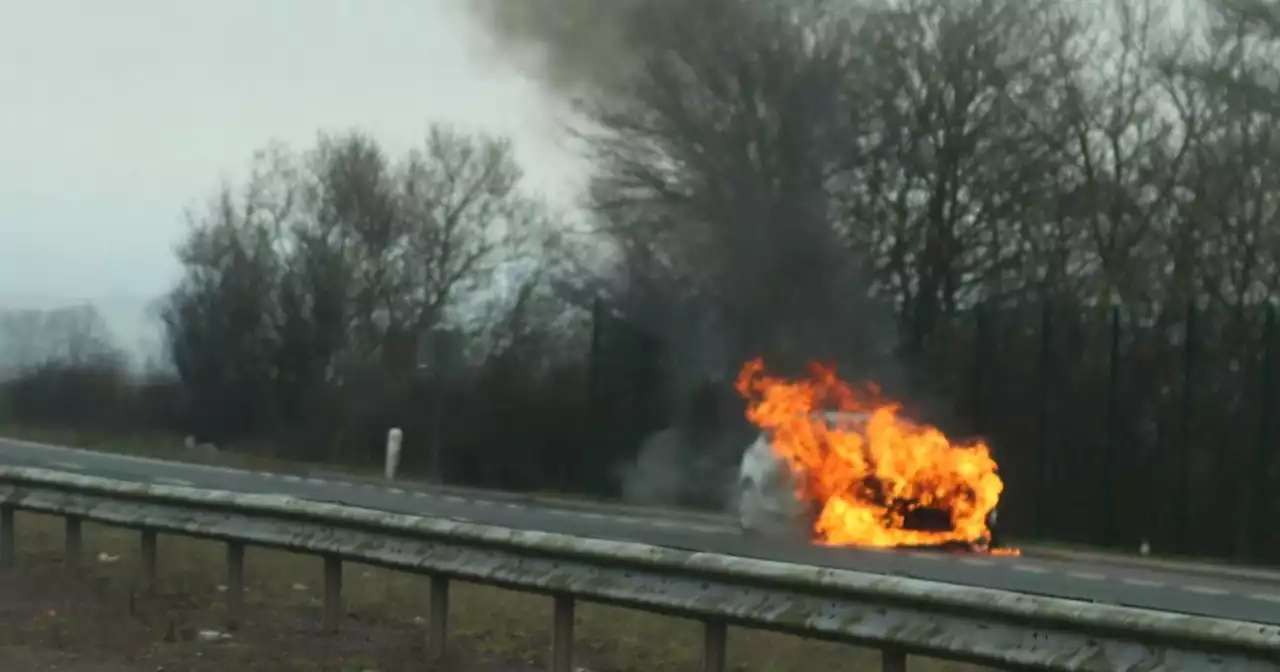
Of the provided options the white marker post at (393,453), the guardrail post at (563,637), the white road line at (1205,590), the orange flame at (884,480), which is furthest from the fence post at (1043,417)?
the guardrail post at (563,637)

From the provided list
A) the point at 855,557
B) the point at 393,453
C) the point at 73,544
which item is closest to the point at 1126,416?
the point at 855,557

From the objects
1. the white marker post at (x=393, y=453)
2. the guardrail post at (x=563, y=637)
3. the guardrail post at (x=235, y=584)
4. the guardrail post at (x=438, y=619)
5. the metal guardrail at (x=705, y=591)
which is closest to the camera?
the metal guardrail at (x=705, y=591)

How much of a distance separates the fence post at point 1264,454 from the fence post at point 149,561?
1670 centimetres

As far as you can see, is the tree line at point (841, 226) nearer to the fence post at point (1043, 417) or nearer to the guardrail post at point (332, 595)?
the fence post at point (1043, 417)

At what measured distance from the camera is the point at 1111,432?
25984 mm

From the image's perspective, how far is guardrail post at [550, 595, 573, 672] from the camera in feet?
29.3

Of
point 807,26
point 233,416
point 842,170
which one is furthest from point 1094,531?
point 233,416

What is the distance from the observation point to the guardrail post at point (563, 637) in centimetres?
893

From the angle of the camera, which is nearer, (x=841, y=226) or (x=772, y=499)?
(x=772, y=499)

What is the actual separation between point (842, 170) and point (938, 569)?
39.9 feet

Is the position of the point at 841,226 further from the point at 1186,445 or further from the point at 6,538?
the point at 6,538

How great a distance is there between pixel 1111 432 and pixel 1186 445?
1.15 metres

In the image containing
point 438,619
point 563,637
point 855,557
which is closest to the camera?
point 563,637

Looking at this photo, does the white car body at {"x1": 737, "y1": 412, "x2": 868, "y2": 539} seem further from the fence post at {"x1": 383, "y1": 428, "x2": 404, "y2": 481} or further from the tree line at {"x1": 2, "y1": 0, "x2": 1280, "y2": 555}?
the fence post at {"x1": 383, "y1": 428, "x2": 404, "y2": 481}
